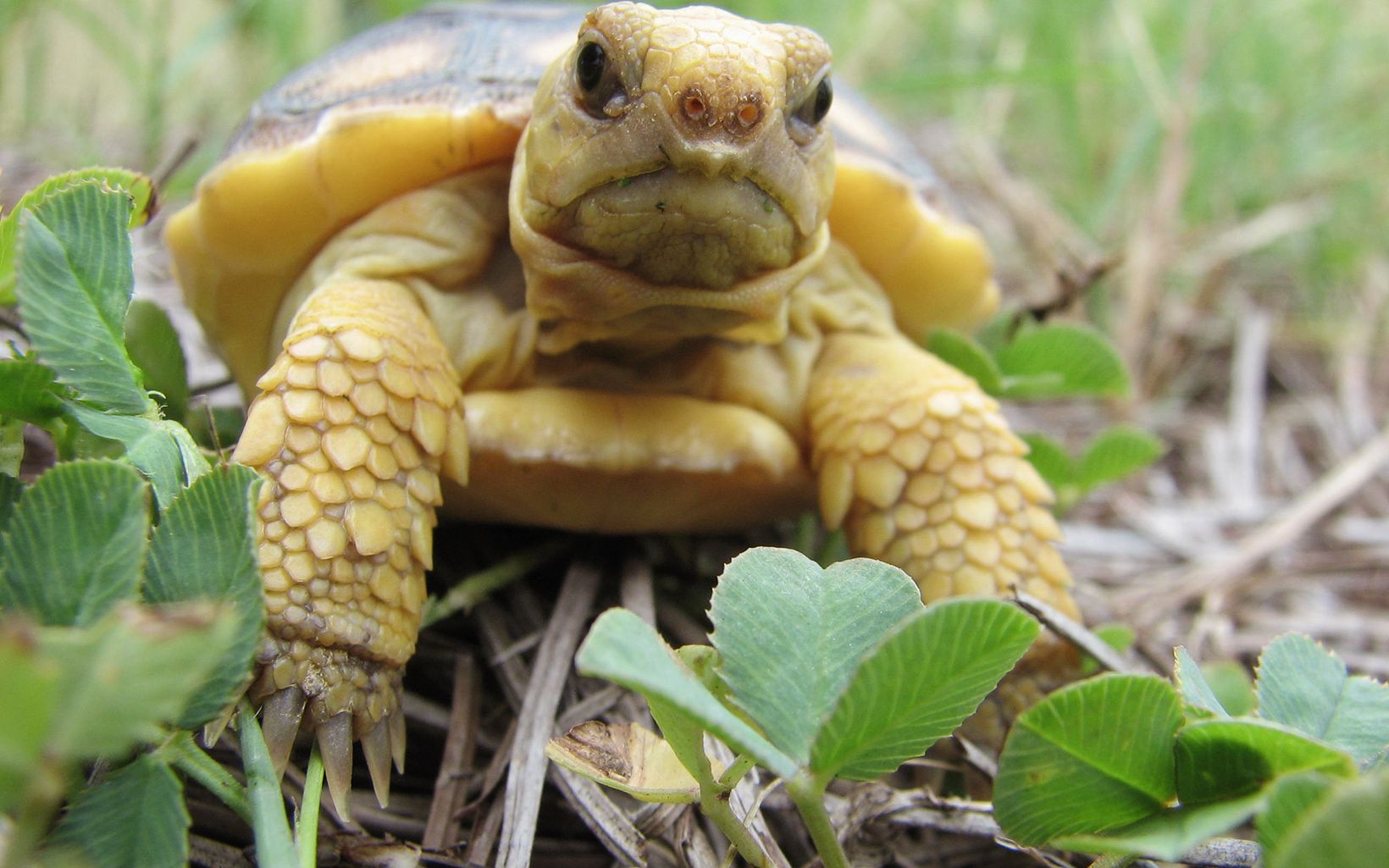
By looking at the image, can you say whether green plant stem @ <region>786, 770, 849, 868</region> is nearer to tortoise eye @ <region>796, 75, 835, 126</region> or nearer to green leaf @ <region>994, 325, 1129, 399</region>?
tortoise eye @ <region>796, 75, 835, 126</region>

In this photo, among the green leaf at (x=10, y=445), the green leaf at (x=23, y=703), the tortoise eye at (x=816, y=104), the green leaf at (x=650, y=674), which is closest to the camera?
the green leaf at (x=23, y=703)

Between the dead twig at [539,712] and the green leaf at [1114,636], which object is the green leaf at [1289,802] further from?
the dead twig at [539,712]

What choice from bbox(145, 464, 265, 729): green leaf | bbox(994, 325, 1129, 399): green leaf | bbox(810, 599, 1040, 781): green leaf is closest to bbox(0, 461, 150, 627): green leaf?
bbox(145, 464, 265, 729): green leaf

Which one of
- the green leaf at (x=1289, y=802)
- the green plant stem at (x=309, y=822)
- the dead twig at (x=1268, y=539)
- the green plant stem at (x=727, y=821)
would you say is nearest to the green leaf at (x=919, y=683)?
the green plant stem at (x=727, y=821)

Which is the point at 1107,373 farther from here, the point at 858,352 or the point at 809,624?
the point at 809,624

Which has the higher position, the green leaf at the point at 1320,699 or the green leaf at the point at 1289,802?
the green leaf at the point at 1289,802

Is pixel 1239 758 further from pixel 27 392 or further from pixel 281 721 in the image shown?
pixel 27 392

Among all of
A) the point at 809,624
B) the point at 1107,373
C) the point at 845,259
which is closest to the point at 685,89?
the point at 809,624
